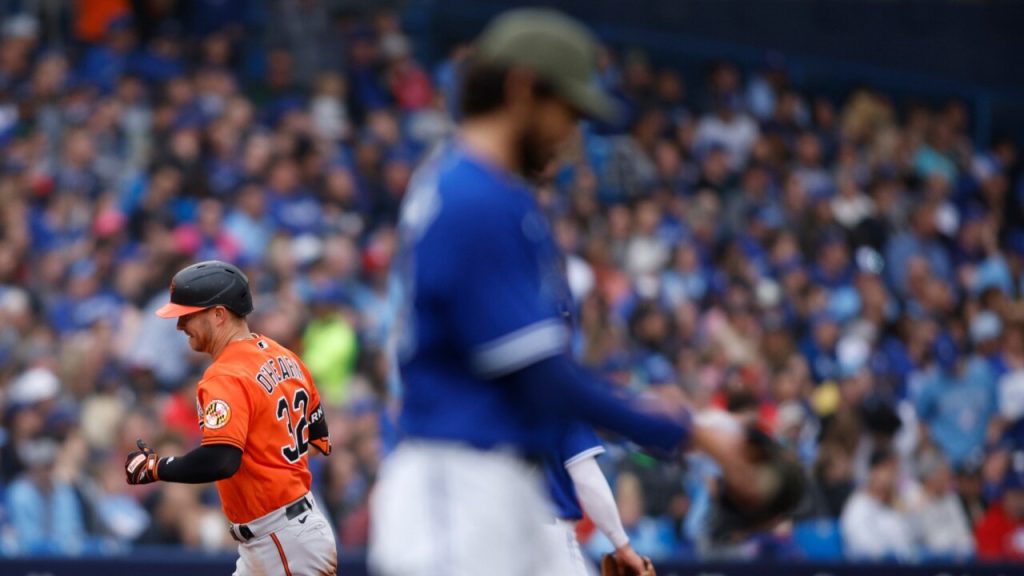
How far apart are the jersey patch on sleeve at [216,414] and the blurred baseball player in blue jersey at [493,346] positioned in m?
2.42

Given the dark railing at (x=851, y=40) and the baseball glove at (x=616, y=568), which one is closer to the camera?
the baseball glove at (x=616, y=568)

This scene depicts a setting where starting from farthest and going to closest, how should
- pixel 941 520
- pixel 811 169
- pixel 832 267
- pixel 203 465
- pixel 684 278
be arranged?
pixel 811 169
pixel 832 267
pixel 684 278
pixel 941 520
pixel 203 465

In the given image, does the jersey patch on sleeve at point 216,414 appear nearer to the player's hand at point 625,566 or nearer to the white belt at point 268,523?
the white belt at point 268,523

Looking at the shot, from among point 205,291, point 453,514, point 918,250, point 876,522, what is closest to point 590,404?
point 453,514

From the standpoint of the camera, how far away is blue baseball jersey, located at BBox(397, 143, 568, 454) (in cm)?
335

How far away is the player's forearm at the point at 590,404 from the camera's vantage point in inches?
132

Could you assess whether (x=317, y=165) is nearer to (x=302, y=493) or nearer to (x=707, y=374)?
(x=707, y=374)

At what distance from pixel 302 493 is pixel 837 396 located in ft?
27.5

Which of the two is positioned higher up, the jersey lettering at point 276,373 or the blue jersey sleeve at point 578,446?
the jersey lettering at point 276,373

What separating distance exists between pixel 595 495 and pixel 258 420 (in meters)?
1.43

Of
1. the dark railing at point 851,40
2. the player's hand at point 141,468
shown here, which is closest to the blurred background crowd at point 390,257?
the dark railing at point 851,40

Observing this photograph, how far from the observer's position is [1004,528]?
42.1 ft

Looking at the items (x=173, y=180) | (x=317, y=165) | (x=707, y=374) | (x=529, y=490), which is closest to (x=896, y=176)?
(x=707, y=374)

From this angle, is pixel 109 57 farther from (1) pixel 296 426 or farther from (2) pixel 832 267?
(1) pixel 296 426
